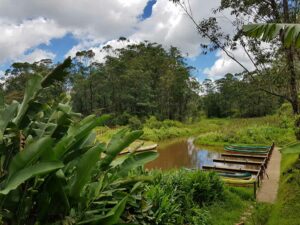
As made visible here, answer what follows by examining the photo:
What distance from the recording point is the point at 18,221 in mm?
2174

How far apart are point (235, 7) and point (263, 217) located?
Result: 613cm

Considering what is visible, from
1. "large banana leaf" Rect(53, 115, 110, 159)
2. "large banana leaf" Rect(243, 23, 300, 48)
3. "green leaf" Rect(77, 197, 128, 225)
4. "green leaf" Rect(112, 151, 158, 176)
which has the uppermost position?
"large banana leaf" Rect(243, 23, 300, 48)

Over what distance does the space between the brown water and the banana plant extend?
11.9m

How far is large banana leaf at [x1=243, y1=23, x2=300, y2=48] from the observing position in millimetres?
4397

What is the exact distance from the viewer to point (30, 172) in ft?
6.27

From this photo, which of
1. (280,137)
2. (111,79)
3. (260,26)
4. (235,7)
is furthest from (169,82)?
(260,26)

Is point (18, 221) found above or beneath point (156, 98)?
beneath

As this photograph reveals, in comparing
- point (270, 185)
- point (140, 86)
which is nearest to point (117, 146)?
point (270, 185)

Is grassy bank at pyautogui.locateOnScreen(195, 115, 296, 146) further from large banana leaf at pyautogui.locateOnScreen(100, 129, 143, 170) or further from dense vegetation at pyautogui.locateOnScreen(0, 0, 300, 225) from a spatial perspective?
large banana leaf at pyautogui.locateOnScreen(100, 129, 143, 170)

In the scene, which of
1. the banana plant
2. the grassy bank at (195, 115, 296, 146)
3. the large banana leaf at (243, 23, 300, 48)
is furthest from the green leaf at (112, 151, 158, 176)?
the grassy bank at (195, 115, 296, 146)

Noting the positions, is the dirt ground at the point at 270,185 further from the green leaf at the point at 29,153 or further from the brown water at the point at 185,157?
the green leaf at the point at 29,153

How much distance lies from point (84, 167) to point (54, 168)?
36 centimetres

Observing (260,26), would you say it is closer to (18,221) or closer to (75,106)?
(18,221)

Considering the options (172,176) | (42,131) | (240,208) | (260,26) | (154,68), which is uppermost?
(154,68)
